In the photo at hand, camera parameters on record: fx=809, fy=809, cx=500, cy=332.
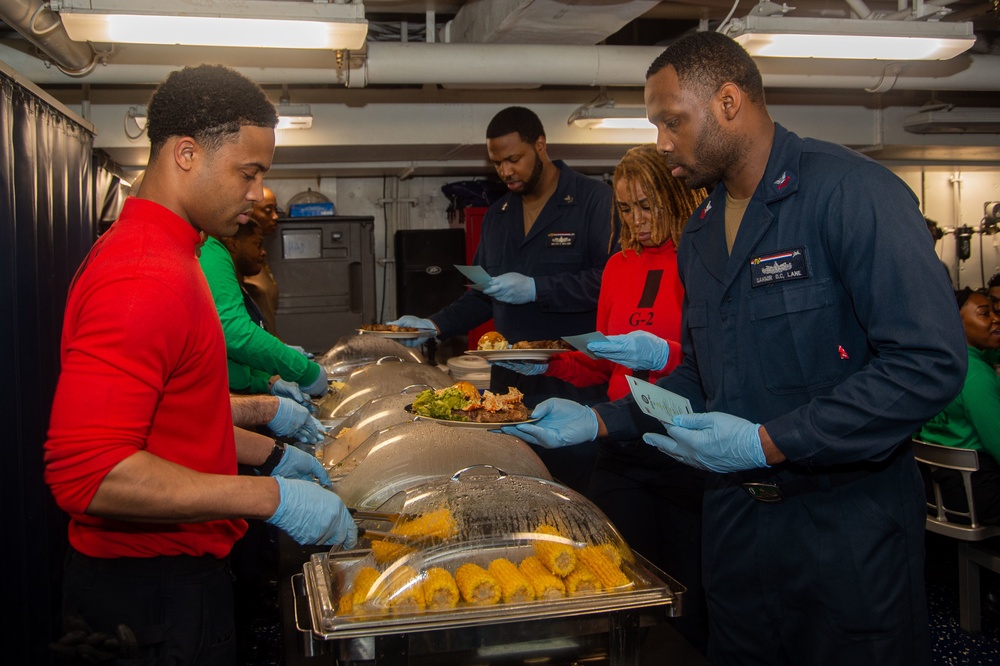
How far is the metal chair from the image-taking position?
3.24m

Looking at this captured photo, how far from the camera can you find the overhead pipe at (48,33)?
323 centimetres

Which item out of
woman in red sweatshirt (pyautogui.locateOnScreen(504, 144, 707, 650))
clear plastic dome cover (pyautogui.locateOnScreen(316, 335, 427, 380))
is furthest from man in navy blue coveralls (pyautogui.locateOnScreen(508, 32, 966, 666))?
clear plastic dome cover (pyautogui.locateOnScreen(316, 335, 427, 380))

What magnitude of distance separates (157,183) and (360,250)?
18.2ft

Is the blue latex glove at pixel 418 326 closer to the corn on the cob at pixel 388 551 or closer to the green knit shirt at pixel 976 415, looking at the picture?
the green knit shirt at pixel 976 415

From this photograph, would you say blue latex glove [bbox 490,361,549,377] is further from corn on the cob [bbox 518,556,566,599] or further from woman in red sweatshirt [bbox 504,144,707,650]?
corn on the cob [bbox 518,556,566,599]

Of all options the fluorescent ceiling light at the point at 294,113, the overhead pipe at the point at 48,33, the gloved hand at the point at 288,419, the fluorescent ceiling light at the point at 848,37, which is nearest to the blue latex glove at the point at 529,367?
the gloved hand at the point at 288,419

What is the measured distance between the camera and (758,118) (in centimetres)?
175

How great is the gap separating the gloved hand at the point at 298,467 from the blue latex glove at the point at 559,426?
0.47 m

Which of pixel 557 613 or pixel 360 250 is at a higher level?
pixel 360 250

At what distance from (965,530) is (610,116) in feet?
A: 10.4

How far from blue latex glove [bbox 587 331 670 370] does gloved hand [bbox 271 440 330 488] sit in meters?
0.78

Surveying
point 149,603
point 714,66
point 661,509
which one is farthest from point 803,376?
point 149,603

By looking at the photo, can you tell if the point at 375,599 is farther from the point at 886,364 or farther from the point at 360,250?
the point at 360,250

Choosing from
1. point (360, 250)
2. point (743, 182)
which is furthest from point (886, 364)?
point (360, 250)
